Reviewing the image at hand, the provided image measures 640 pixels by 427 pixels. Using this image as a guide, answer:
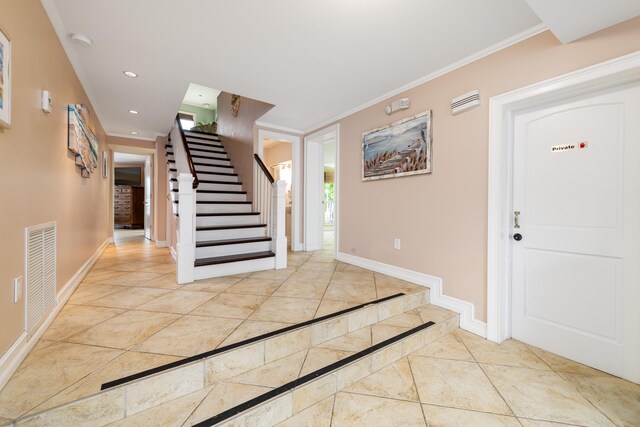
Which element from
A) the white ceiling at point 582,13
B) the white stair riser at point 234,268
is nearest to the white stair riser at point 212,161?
the white stair riser at point 234,268

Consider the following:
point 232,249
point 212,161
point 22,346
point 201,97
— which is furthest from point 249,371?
point 201,97

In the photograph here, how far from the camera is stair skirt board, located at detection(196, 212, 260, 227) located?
3.77 m

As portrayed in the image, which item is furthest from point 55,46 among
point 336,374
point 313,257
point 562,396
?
point 562,396

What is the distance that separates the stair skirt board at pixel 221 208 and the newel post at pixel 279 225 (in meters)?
1.09

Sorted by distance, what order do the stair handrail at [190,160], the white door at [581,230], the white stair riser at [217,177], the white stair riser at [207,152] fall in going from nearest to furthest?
the white door at [581,230] → the stair handrail at [190,160] → the white stair riser at [217,177] → the white stair riser at [207,152]

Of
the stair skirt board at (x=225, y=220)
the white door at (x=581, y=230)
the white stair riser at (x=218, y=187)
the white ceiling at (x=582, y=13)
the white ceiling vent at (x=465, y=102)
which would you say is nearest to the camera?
the white ceiling at (x=582, y=13)

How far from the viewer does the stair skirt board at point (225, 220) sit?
148 inches

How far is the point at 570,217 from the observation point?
1.98m

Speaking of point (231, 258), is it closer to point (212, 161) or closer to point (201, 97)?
point (212, 161)

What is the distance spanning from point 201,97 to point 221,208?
5.43 metres

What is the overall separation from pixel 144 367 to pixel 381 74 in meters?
3.03

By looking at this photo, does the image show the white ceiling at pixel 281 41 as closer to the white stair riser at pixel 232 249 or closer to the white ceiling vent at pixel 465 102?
the white ceiling vent at pixel 465 102

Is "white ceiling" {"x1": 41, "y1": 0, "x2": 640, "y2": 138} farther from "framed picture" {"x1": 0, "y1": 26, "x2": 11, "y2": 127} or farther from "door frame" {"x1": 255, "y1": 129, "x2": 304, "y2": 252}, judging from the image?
"door frame" {"x1": 255, "y1": 129, "x2": 304, "y2": 252}

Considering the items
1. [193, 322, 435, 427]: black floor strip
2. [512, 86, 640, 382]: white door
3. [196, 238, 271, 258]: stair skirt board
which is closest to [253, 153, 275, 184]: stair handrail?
[196, 238, 271, 258]: stair skirt board
